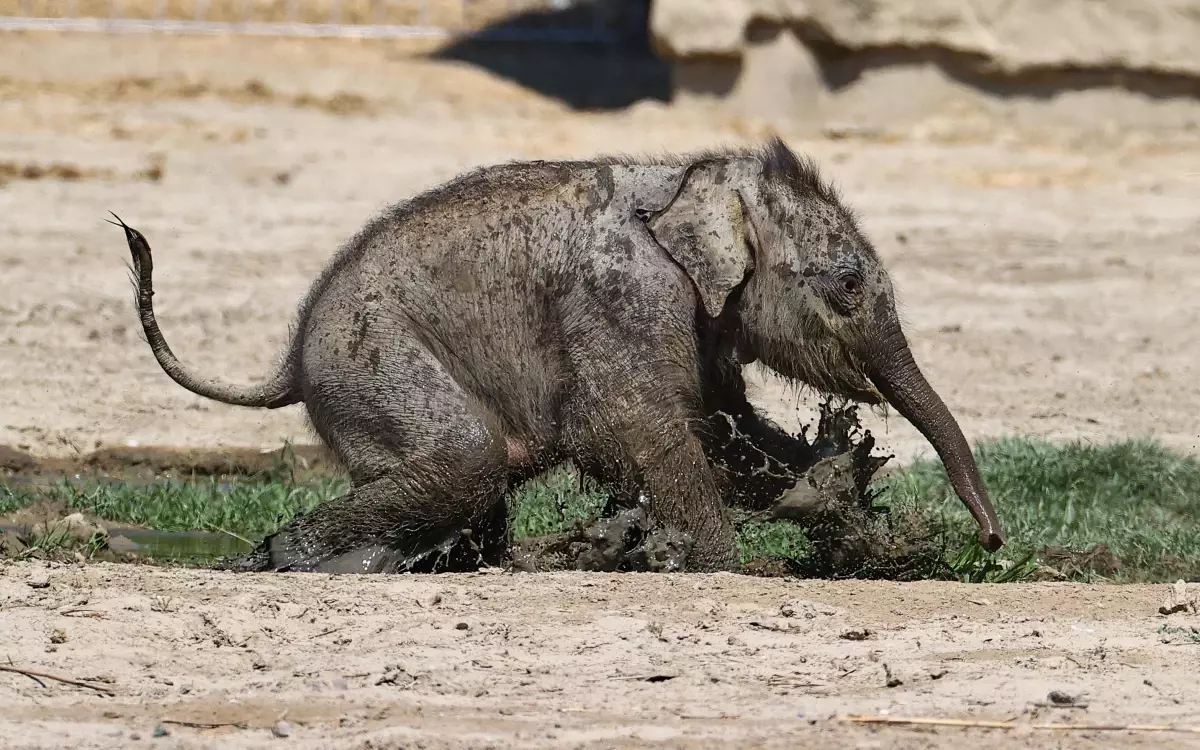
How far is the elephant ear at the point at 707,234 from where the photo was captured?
6.80 m

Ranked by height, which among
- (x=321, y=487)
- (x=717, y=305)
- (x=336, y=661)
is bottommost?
(x=321, y=487)

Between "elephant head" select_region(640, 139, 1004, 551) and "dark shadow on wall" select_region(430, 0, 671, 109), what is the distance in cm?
1051

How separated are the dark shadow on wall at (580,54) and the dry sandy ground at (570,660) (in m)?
11.5

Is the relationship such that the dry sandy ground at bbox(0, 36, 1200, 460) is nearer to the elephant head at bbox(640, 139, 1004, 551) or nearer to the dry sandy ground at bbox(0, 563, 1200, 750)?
the elephant head at bbox(640, 139, 1004, 551)

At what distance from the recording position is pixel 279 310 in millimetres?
11641

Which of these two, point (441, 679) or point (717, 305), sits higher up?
point (717, 305)

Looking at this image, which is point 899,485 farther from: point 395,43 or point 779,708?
point 395,43

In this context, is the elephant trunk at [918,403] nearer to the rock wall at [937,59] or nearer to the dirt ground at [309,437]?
the dirt ground at [309,437]

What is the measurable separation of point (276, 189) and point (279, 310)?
280cm

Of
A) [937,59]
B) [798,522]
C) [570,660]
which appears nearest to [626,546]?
[798,522]

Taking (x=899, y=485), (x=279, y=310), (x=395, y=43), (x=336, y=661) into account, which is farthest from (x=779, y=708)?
(x=395, y=43)

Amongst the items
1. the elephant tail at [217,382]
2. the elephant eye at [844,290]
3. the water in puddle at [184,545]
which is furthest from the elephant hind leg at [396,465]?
the elephant eye at [844,290]

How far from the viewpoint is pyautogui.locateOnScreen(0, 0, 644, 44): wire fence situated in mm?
19766

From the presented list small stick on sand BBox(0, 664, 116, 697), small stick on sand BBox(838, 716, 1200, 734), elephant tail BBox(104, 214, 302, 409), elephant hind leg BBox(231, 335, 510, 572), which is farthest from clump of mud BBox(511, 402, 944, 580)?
small stick on sand BBox(0, 664, 116, 697)
